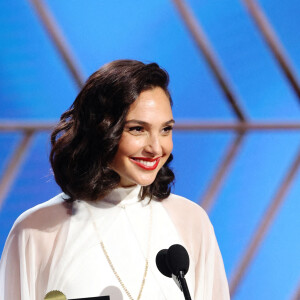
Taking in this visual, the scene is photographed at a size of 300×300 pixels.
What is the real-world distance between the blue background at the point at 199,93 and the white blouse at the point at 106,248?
3.38 feet

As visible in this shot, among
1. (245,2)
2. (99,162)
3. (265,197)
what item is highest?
(245,2)

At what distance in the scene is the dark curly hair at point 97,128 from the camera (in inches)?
68.7

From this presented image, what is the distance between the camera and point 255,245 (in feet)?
Result: 11.4

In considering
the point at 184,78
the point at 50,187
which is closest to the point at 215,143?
the point at 184,78

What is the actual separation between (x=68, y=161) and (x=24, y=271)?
0.32 meters

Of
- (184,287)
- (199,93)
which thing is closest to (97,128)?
(184,287)

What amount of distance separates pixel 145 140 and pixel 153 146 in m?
0.03

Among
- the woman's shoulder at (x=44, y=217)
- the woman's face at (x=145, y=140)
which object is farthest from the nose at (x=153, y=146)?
the woman's shoulder at (x=44, y=217)

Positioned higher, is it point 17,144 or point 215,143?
point 215,143

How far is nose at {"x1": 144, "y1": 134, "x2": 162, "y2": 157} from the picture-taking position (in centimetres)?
173

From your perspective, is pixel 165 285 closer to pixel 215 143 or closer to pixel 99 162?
pixel 99 162

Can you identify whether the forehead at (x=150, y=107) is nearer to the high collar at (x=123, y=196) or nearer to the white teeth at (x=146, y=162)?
the white teeth at (x=146, y=162)

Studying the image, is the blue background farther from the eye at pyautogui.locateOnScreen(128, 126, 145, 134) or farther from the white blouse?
the eye at pyautogui.locateOnScreen(128, 126, 145, 134)

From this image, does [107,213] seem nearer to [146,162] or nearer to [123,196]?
[123,196]
